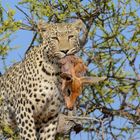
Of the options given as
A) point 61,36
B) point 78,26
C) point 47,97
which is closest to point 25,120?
point 47,97

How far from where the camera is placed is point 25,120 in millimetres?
10898

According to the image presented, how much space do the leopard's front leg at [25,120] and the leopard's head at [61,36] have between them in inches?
36.8

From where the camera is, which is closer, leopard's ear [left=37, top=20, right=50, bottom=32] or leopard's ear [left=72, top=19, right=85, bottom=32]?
leopard's ear [left=37, top=20, right=50, bottom=32]

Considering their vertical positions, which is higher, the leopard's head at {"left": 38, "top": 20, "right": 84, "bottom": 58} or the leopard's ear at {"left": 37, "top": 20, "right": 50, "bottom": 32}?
the leopard's ear at {"left": 37, "top": 20, "right": 50, "bottom": 32}

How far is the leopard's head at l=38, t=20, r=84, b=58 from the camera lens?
1009cm

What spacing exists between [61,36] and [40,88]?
89cm

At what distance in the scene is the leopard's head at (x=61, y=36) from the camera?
1009cm

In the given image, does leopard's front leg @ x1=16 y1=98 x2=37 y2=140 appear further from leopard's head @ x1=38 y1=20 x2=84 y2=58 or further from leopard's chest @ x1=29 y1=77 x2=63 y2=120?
leopard's head @ x1=38 y1=20 x2=84 y2=58

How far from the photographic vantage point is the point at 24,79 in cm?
1108

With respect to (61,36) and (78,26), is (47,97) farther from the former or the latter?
(78,26)

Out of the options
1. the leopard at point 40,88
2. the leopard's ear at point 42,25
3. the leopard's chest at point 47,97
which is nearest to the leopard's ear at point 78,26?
the leopard at point 40,88

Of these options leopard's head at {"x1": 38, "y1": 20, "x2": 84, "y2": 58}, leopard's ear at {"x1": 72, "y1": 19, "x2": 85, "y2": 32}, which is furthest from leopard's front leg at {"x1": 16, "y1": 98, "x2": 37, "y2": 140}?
leopard's ear at {"x1": 72, "y1": 19, "x2": 85, "y2": 32}

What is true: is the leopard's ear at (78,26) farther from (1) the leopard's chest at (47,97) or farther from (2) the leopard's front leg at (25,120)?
(2) the leopard's front leg at (25,120)

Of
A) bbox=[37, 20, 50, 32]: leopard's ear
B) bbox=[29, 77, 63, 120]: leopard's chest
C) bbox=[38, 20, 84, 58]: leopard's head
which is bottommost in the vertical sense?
bbox=[29, 77, 63, 120]: leopard's chest
